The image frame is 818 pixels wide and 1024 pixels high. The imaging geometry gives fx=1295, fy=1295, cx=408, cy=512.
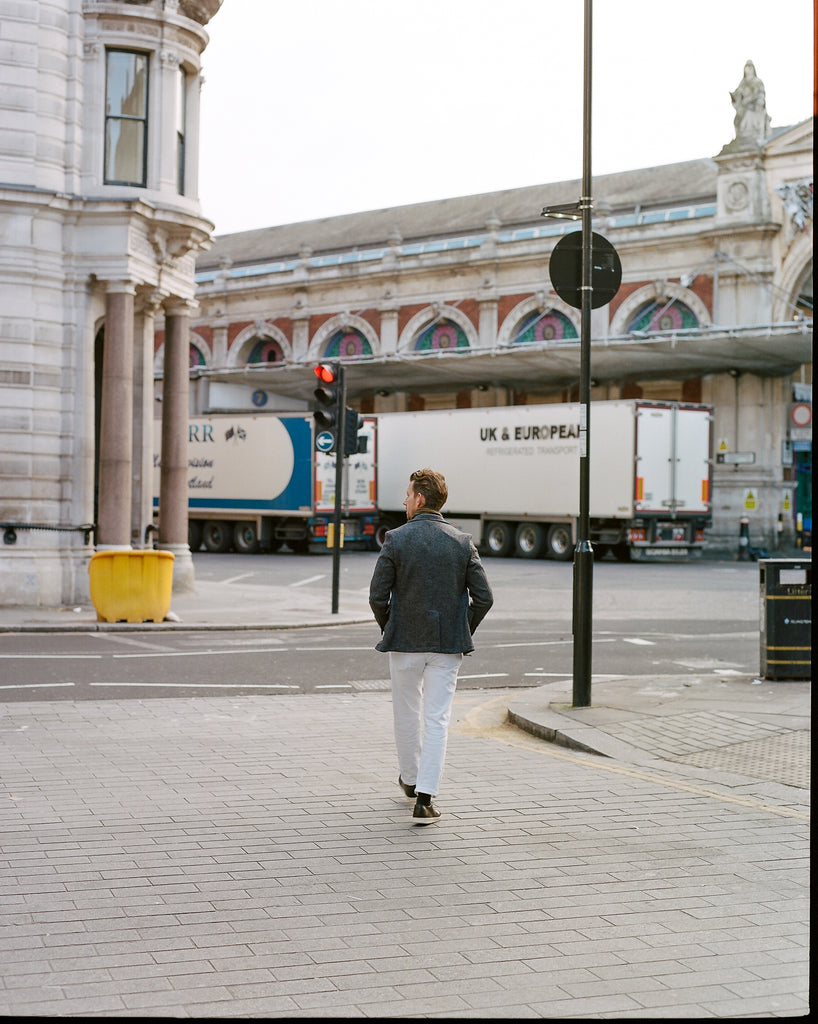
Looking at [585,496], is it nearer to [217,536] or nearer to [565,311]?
[217,536]

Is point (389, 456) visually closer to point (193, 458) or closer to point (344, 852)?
point (193, 458)

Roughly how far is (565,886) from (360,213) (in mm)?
56322

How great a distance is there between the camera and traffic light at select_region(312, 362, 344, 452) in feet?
57.8

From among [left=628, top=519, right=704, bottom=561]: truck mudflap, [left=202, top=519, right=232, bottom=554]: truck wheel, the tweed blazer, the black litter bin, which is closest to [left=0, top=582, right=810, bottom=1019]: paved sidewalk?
the tweed blazer

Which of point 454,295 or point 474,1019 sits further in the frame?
point 454,295

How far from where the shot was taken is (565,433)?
114ft

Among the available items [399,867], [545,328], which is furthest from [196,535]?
[399,867]

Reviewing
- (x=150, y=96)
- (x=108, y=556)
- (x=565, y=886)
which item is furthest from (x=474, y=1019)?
(x=150, y=96)

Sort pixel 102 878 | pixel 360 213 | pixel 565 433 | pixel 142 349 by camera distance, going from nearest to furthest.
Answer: pixel 102 878 < pixel 142 349 < pixel 565 433 < pixel 360 213

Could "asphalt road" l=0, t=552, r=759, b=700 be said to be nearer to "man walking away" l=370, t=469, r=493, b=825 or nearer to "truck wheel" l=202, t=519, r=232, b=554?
"man walking away" l=370, t=469, r=493, b=825

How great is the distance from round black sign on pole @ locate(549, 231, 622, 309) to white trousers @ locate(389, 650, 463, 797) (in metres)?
4.26

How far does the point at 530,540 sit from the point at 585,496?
26150mm

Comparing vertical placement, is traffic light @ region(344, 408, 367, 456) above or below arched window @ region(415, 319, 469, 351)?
below

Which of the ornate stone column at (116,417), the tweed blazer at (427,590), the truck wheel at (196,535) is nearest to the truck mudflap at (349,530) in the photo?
the truck wheel at (196,535)
